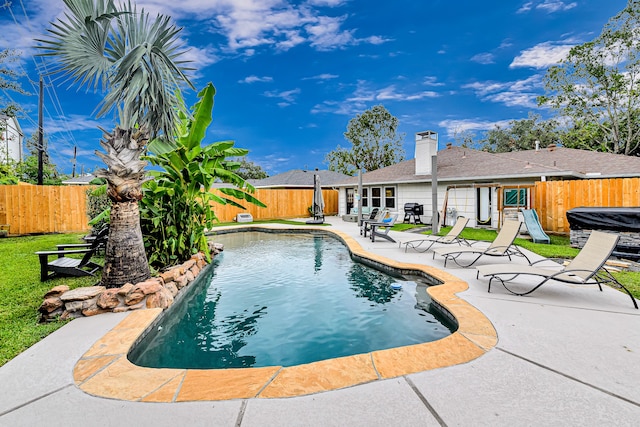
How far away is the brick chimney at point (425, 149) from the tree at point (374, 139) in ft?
51.8

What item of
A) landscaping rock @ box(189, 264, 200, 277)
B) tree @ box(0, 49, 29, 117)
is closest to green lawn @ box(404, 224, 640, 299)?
landscaping rock @ box(189, 264, 200, 277)

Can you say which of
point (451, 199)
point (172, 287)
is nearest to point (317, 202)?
point (451, 199)

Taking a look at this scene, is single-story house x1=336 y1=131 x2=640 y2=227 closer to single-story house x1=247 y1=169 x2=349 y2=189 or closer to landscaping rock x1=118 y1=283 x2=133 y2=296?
single-story house x1=247 y1=169 x2=349 y2=189

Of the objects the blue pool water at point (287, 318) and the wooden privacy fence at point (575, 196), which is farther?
the wooden privacy fence at point (575, 196)

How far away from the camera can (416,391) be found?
2361mm

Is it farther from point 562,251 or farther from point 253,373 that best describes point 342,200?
point 253,373

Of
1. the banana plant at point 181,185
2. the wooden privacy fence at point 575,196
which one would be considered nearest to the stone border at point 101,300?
the banana plant at point 181,185

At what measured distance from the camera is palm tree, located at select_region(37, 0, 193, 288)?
15.2 feet

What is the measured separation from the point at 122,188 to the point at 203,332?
246cm

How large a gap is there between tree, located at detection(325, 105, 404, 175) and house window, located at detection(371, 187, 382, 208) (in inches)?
538

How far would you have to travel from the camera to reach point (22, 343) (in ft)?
10.9

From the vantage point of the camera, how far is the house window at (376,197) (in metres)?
20.1

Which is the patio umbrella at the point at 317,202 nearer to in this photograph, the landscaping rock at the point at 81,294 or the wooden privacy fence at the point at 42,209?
the wooden privacy fence at the point at 42,209

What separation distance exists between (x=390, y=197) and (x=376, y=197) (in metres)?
1.19
